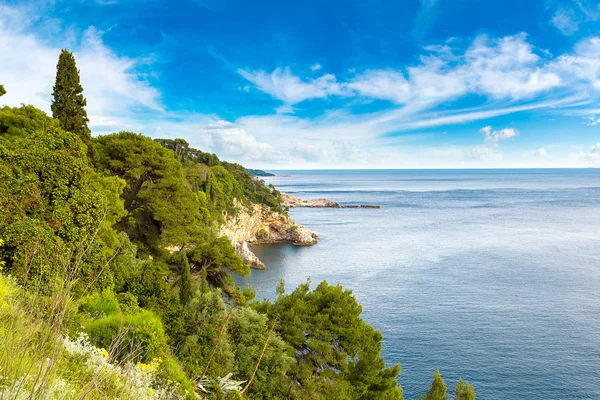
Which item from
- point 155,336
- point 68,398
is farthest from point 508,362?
point 68,398

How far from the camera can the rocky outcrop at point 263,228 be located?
65938 mm

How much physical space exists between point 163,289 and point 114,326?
6703 millimetres

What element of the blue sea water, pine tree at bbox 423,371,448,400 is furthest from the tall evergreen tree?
the blue sea water

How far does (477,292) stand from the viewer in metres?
40.5

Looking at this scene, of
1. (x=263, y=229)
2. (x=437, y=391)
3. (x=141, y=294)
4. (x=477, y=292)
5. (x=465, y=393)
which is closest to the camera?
(x=141, y=294)

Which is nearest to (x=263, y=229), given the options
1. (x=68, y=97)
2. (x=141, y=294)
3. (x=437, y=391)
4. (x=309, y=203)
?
(x=68, y=97)

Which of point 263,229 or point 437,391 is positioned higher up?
point 263,229

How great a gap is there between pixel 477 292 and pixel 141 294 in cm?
3490

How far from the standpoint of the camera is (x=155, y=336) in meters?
10.6

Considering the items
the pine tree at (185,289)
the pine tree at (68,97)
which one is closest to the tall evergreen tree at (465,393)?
the pine tree at (185,289)

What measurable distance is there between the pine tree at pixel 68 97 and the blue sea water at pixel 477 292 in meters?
24.6

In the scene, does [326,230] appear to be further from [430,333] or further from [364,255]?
[430,333]

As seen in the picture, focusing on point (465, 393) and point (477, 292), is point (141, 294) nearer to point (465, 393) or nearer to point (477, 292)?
point (465, 393)

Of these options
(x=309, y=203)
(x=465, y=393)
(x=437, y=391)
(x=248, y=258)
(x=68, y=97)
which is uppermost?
(x=68, y=97)
